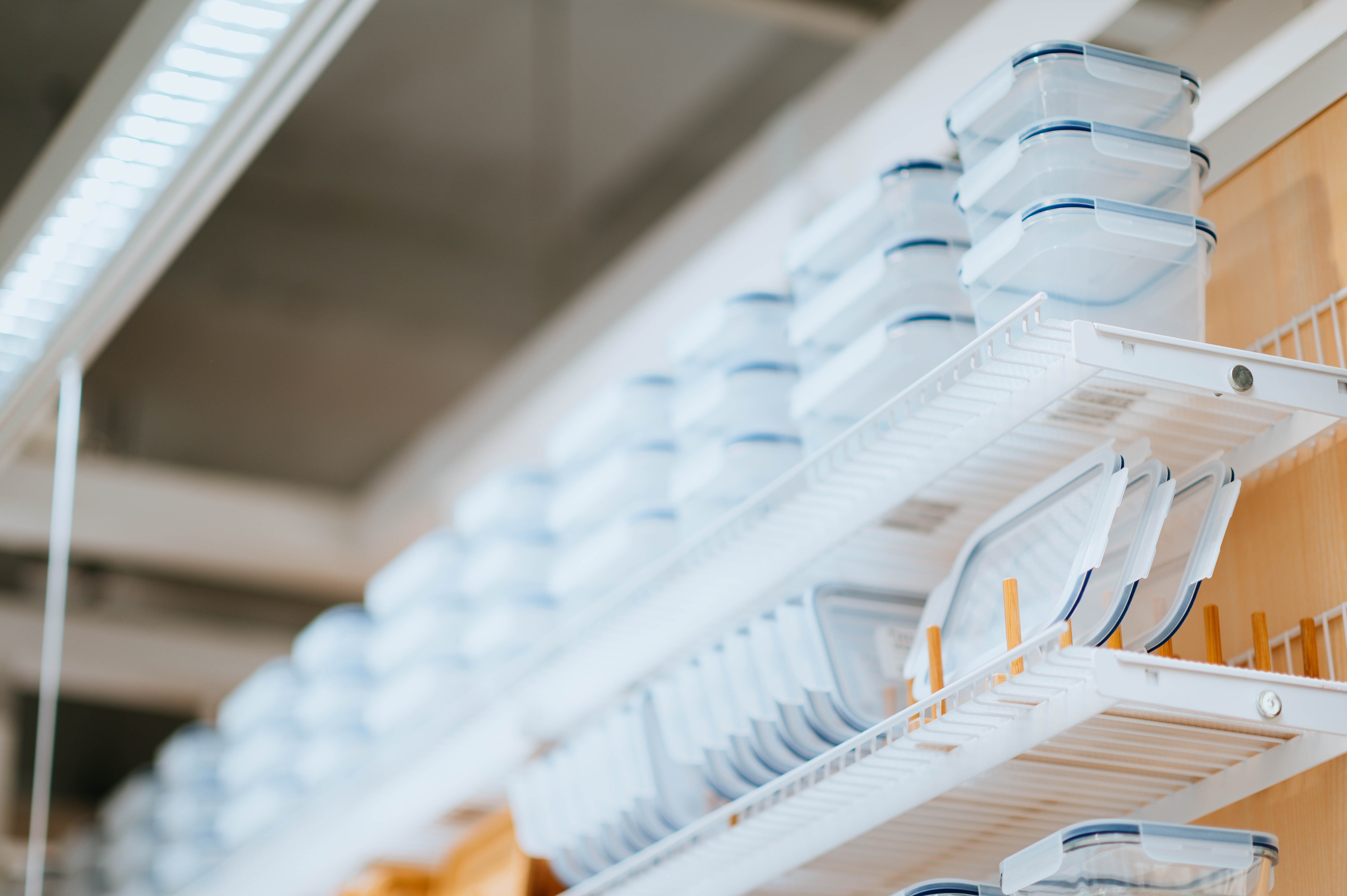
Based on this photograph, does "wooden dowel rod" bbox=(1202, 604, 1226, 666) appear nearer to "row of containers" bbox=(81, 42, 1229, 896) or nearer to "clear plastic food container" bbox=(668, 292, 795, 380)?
"row of containers" bbox=(81, 42, 1229, 896)

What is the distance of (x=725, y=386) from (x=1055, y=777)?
0.83 m

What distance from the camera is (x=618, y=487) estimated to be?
2797 mm

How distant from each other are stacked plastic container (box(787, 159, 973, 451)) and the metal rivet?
1.90 feet

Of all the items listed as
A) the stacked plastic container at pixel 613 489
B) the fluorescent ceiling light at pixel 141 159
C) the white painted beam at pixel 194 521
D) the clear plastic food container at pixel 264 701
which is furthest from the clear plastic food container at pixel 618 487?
the white painted beam at pixel 194 521

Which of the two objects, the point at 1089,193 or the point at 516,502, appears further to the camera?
the point at 516,502

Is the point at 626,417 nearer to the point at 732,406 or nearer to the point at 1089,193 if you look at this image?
the point at 732,406

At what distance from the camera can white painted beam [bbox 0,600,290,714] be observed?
5.69 metres

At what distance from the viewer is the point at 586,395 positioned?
376cm

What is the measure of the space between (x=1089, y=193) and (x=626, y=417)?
3.69 feet

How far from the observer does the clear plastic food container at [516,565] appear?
3.11 metres

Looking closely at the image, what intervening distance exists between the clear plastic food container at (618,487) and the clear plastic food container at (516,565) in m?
0.17

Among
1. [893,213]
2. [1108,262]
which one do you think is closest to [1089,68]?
[1108,262]

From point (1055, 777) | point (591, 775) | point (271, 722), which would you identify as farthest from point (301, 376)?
point (1055, 777)

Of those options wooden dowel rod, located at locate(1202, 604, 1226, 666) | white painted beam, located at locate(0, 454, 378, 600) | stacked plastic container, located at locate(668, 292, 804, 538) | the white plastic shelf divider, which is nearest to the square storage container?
stacked plastic container, located at locate(668, 292, 804, 538)
